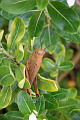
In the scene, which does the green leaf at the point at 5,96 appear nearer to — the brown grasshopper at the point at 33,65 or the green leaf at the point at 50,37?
the brown grasshopper at the point at 33,65

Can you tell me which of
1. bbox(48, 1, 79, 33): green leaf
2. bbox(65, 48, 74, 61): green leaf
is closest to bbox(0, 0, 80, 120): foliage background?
bbox(48, 1, 79, 33): green leaf

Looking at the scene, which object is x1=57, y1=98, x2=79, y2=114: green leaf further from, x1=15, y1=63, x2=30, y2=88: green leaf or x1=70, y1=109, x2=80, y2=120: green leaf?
x1=15, y1=63, x2=30, y2=88: green leaf


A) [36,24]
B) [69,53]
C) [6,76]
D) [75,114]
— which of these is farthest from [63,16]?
[69,53]

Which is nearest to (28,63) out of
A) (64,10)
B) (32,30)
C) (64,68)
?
(32,30)

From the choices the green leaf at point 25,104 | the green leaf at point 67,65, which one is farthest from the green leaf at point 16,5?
the green leaf at point 67,65

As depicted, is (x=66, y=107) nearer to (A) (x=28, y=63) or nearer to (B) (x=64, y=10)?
(A) (x=28, y=63)

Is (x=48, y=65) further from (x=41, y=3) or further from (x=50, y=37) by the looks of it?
(x=41, y=3)
